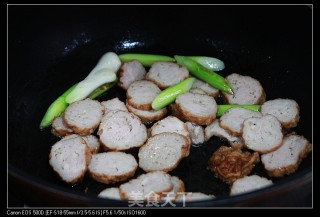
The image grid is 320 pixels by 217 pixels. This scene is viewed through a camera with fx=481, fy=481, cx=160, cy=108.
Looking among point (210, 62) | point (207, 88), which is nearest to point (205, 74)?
point (207, 88)

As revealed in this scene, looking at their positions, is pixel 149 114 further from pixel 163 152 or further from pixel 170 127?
pixel 163 152

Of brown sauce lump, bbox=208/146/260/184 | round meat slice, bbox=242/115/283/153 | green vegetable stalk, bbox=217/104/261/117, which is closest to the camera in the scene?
brown sauce lump, bbox=208/146/260/184

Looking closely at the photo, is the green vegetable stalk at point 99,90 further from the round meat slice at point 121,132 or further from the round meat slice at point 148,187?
the round meat slice at point 148,187

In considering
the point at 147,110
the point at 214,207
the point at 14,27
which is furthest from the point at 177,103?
the point at 14,27

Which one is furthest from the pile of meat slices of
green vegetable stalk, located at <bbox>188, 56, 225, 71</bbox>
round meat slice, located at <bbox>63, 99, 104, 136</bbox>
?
green vegetable stalk, located at <bbox>188, 56, 225, 71</bbox>

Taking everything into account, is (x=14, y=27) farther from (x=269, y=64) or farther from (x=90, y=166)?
(x=269, y=64)

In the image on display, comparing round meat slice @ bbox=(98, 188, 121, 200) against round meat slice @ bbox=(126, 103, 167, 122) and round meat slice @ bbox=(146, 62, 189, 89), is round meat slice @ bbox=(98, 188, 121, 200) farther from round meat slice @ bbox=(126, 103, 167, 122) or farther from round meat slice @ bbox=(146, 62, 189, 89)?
round meat slice @ bbox=(146, 62, 189, 89)

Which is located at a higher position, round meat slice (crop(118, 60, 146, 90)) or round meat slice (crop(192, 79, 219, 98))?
round meat slice (crop(118, 60, 146, 90))
